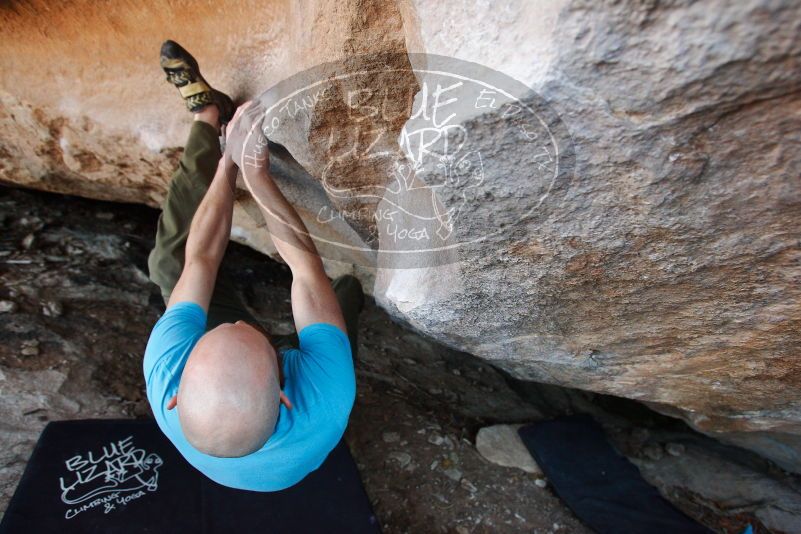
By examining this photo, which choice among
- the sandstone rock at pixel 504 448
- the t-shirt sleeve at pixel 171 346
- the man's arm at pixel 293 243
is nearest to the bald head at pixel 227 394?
the t-shirt sleeve at pixel 171 346

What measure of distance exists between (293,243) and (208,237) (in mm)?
208

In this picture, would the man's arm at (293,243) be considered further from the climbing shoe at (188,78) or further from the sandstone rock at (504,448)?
the sandstone rock at (504,448)

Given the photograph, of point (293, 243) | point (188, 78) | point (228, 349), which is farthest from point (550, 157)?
point (188, 78)

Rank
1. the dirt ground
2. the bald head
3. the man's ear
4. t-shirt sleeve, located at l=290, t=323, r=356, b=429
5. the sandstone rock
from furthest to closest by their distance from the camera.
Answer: the sandstone rock, the dirt ground, t-shirt sleeve, located at l=290, t=323, r=356, b=429, the man's ear, the bald head

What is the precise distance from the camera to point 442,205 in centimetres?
81

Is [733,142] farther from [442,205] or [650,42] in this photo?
[442,205]

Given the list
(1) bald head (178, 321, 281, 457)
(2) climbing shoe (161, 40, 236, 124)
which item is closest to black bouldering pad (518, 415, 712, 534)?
(1) bald head (178, 321, 281, 457)

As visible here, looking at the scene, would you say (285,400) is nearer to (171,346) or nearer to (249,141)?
(171,346)

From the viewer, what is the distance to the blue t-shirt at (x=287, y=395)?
3.44 ft

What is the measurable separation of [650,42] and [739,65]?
3.3 inches

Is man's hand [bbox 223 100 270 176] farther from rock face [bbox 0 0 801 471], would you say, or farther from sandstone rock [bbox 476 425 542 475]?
sandstone rock [bbox 476 425 542 475]

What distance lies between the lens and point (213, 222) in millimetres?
1252

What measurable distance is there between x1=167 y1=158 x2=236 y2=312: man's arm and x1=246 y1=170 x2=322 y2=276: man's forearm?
0.10 meters

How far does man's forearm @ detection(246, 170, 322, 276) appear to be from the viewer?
1187mm
